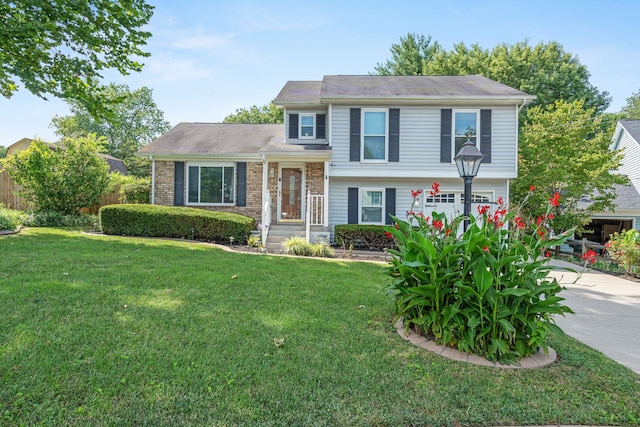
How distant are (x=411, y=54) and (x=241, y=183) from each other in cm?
2183

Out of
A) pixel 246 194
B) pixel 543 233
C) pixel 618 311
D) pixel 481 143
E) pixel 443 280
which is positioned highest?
pixel 481 143

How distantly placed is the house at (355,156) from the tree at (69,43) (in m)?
3.63

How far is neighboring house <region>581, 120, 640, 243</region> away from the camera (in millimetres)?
15516

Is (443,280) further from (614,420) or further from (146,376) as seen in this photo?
(146,376)

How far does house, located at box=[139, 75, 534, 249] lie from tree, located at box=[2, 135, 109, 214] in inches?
105

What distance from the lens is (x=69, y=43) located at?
8875mm

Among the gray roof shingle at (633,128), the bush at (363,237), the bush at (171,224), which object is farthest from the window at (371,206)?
the gray roof shingle at (633,128)

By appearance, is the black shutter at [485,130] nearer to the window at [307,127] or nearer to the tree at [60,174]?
the window at [307,127]

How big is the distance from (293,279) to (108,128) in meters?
39.8

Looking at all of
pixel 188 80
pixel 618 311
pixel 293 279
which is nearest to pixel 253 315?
pixel 293 279

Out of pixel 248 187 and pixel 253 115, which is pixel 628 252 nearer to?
pixel 248 187

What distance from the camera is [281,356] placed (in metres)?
2.89

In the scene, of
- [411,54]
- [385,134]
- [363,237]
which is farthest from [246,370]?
[411,54]

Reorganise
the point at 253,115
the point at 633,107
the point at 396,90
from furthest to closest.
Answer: the point at 633,107
the point at 253,115
the point at 396,90
